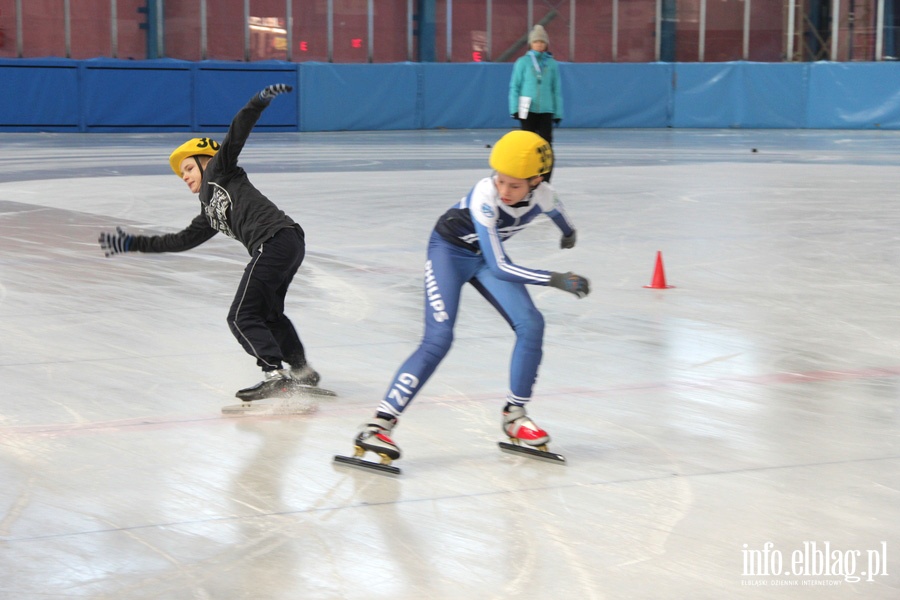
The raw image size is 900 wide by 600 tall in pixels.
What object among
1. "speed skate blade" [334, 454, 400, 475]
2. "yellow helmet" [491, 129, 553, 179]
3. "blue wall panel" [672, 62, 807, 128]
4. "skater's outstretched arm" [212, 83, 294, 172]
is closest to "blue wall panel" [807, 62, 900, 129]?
"blue wall panel" [672, 62, 807, 128]

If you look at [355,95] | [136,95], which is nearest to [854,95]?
[355,95]

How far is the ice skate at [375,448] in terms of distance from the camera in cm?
415

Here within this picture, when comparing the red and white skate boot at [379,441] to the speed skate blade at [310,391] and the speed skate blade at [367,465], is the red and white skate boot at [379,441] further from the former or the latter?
the speed skate blade at [310,391]

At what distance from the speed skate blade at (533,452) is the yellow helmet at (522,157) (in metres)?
1.01

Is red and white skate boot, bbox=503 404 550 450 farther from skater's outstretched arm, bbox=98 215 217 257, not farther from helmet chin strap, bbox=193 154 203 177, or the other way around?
helmet chin strap, bbox=193 154 203 177

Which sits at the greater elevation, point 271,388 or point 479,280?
point 479,280

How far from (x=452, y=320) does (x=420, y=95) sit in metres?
23.6

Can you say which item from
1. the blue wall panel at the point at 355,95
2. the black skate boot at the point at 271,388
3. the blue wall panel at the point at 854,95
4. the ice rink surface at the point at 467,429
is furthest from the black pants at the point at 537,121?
the blue wall panel at the point at 854,95

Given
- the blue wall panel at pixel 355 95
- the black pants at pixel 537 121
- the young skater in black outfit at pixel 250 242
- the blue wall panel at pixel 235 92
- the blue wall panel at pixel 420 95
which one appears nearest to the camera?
the young skater in black outfit at pixel 250 242

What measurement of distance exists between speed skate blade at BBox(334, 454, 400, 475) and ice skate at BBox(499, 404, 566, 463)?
49 cm

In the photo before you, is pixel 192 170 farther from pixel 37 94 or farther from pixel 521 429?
pixel 37 94

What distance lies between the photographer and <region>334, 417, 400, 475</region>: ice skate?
415 cm

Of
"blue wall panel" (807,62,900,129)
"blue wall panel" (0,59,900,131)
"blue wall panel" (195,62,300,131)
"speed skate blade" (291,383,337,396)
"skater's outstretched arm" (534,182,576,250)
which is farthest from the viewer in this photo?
"blue wall panel" (807,62,900,129)

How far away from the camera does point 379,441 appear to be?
4.20 meters
